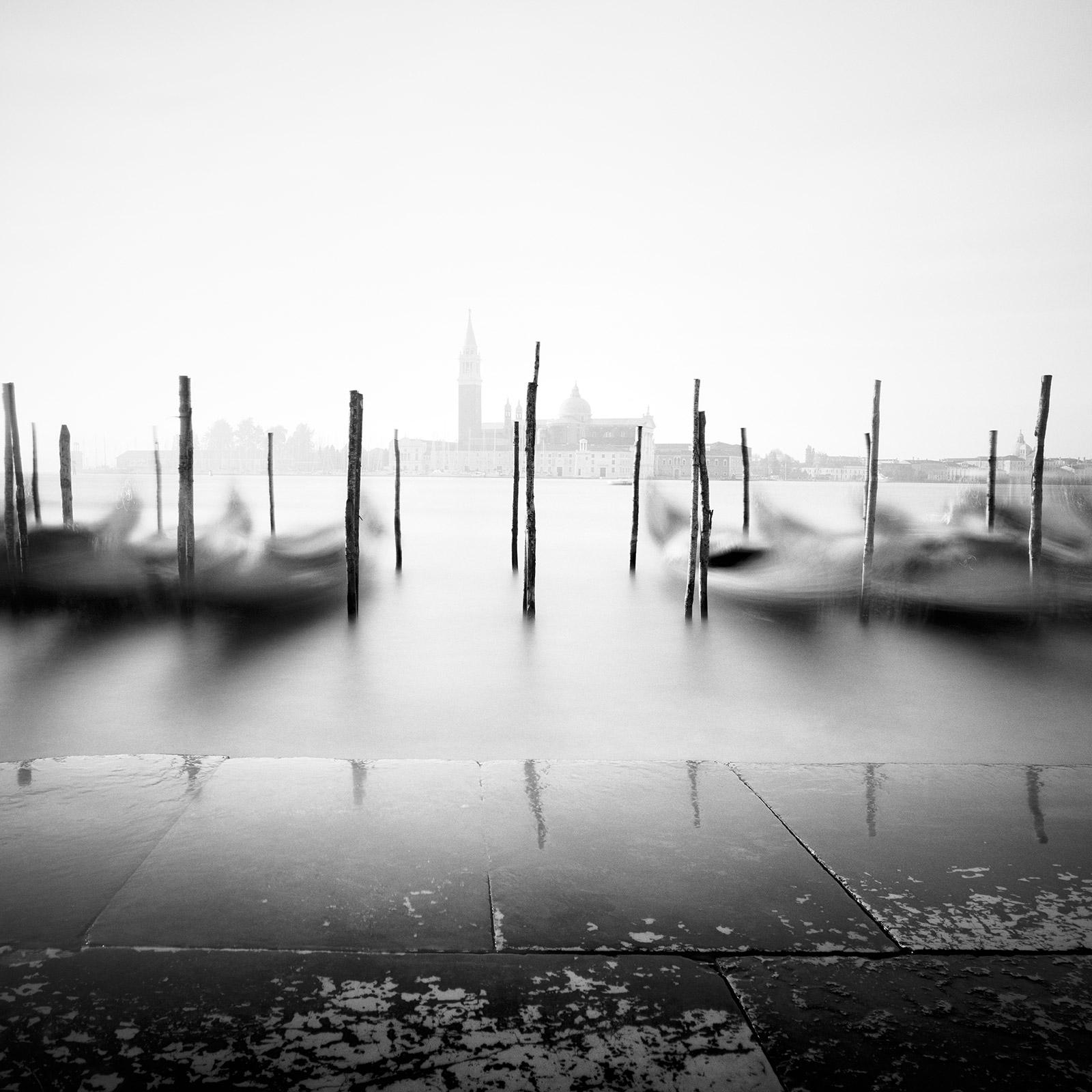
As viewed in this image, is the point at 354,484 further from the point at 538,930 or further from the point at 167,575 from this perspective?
the point at 538,930

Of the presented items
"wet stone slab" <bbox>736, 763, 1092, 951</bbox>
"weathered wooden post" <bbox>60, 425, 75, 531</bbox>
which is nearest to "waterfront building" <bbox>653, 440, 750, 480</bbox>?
"weathered wooden post" <bbox>60, 425, 75, 531</bbox>

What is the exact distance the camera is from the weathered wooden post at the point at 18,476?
371 inches

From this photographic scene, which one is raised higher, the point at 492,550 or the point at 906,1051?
the point at 906,1051

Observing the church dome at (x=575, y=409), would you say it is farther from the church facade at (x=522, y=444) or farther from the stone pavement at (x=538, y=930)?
the stone pavement at (x=538, y=930)

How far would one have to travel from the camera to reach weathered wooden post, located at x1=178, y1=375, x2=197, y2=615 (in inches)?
317

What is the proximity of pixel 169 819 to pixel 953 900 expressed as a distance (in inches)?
59.9

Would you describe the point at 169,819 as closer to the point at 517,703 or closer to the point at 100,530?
the point at 517,703

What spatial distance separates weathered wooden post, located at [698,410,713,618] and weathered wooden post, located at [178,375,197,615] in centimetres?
462

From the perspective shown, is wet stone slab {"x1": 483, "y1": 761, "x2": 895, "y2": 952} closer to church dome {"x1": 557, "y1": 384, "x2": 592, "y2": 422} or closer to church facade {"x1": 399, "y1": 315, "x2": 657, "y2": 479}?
church facade {"x1": 399, "y1": 315, "x2": 657, "y2": 479}

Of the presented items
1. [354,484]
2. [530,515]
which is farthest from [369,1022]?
[530,515]

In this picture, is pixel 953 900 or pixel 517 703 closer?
pixel 953 900

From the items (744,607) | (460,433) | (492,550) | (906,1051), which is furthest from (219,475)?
(906,1051)

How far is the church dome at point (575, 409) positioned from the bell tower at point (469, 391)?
1054 centimetres

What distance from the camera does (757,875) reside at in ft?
5.21
